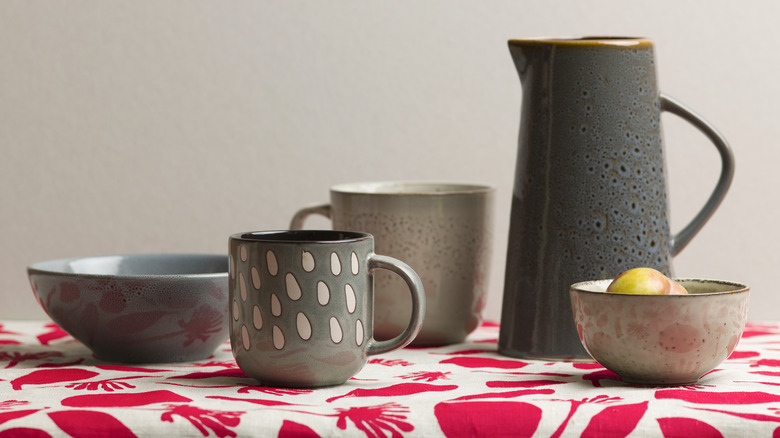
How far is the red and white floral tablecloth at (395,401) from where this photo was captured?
554 mm

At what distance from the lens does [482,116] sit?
1.05 meters

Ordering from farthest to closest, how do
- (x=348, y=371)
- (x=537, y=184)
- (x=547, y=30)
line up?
1. (x=547, y=30)
2. (x=537, y=184)
3. (x=348, y=371)

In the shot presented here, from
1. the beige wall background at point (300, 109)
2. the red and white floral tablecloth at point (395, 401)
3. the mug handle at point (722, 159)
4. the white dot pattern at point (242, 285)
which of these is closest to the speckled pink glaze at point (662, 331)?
the red and white floral tablecloth at point (395, 401)

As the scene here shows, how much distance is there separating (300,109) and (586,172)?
0.42 meters

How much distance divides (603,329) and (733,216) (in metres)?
0.51

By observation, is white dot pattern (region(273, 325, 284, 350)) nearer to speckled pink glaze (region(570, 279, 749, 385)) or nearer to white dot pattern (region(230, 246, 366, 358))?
white dot pattern (region(230, 246, 366, 358))

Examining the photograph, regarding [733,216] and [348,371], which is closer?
[348,371]

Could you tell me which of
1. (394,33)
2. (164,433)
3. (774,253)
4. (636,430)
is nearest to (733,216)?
(774,253)

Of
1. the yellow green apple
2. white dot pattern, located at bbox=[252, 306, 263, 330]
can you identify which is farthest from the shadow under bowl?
the yellow green apple

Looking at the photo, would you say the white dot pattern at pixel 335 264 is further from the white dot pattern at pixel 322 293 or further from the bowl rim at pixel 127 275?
the bowl rim at pixel 127 275

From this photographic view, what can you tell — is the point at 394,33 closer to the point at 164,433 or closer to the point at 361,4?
the point at 361,4

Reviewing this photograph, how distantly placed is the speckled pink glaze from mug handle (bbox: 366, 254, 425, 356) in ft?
0.38

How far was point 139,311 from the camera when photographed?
718 mm

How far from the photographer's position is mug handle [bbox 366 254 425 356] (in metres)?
0.66
